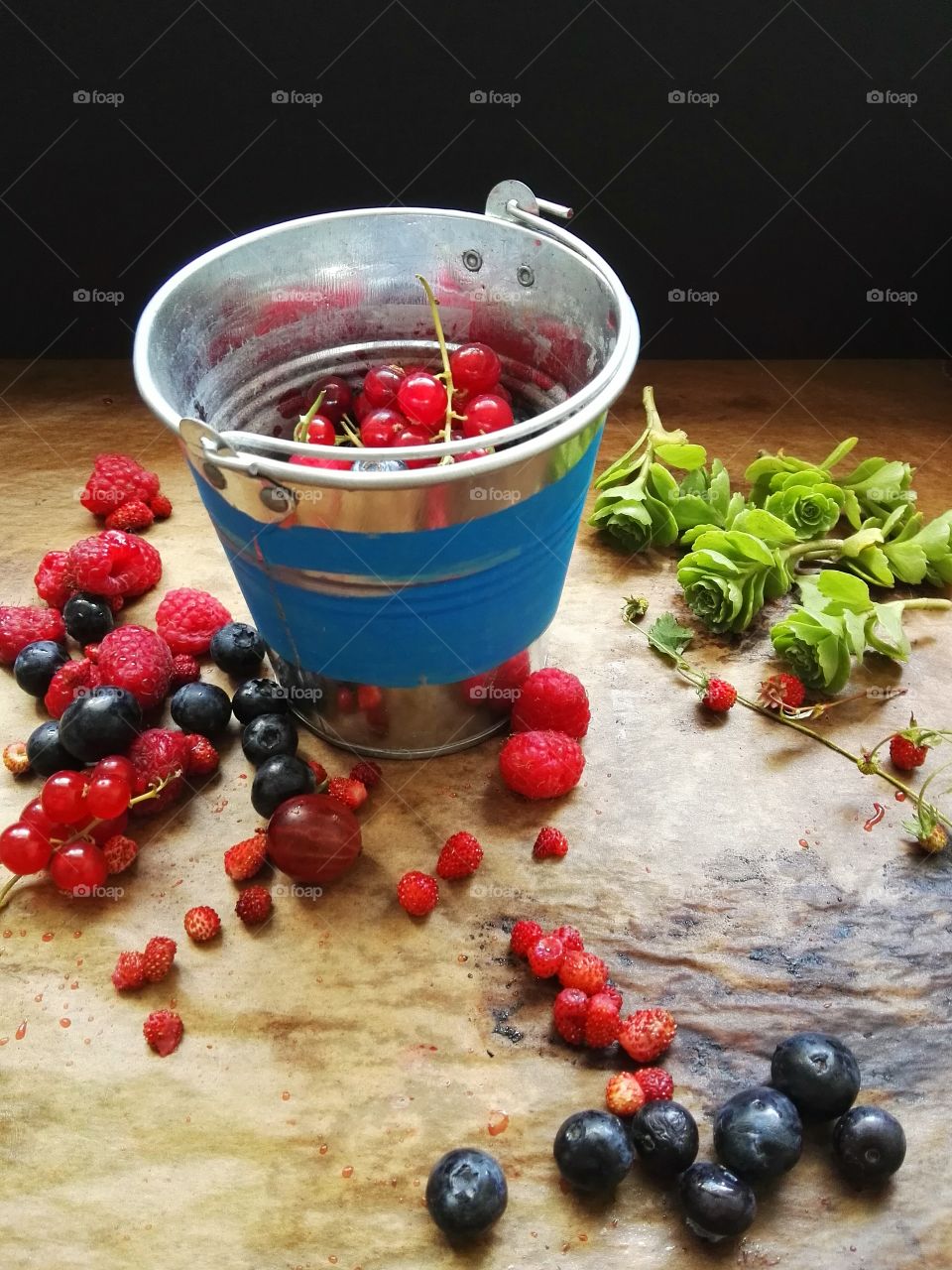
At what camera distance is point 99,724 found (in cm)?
146

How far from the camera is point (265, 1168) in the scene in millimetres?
1168

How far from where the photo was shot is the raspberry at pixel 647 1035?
4.06 ft

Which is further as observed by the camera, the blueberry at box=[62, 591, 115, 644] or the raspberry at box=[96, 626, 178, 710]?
the blueberry at box=[62, 591, 115, 644]

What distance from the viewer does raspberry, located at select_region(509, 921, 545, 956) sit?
4.39 ft

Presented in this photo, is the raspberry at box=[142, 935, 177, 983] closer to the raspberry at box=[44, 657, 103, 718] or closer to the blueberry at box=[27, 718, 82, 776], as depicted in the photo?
the blueberry at box=[27, 718, 82, 776]

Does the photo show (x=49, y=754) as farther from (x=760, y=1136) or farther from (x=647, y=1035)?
(x=760, y=1136)

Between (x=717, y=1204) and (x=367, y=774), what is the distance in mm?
721

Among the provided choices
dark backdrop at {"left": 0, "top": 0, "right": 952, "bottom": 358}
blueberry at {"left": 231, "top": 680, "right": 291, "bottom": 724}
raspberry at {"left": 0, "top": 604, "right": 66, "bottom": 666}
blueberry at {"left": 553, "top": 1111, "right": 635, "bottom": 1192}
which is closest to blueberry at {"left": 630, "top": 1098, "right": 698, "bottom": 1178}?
blueberry at {"left": 553, "top": 1111, "right": 635, "bottom": 1192}

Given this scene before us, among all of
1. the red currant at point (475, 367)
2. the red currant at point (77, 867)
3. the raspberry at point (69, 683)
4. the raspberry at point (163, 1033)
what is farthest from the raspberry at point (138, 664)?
the red currant at point (475, 367)

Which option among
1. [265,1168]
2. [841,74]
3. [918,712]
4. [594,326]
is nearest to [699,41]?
[841,74]

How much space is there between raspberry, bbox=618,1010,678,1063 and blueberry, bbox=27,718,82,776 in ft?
2.72

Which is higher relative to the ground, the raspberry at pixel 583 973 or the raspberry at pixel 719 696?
the raspberry at pixel 719 696

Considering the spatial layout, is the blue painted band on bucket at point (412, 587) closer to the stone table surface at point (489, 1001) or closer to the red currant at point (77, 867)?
the stone table surface at point (489, 1001)

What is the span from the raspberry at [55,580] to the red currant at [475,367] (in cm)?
73
